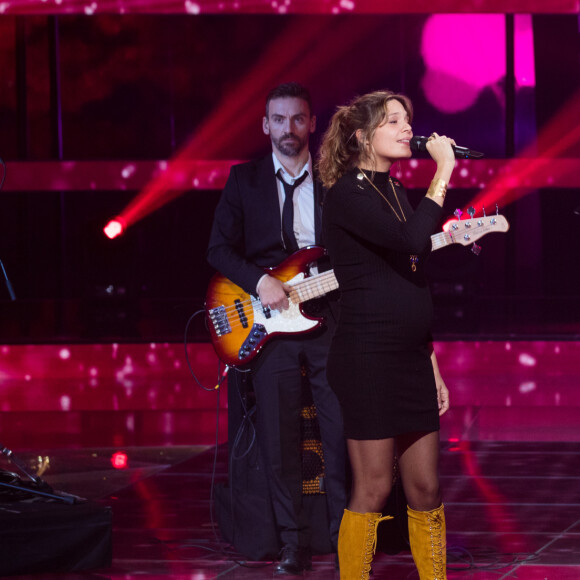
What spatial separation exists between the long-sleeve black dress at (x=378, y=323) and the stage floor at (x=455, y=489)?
3.07ft

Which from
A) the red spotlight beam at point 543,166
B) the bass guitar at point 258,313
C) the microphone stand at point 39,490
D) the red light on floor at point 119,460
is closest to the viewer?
the microphone stand at point 39,490

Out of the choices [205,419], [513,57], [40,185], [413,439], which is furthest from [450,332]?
[413,439]

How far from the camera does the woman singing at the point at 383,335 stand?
7.06 ft

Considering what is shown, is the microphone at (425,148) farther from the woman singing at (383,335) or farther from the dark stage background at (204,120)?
the dark stage background at (204,120)

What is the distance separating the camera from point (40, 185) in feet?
32.1

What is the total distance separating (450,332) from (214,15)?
471cm

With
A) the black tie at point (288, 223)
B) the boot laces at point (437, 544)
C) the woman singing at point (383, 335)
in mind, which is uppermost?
the black tie at point (288, 223)

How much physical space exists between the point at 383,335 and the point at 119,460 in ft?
9.74

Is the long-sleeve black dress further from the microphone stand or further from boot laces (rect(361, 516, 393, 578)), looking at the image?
the microphone stand

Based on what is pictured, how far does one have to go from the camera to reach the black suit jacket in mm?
3133

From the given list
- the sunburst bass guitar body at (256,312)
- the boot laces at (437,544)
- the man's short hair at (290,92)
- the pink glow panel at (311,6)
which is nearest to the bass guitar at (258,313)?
the sunburst bass guitar body at (256,312)

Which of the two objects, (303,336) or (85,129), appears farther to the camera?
(85,129)

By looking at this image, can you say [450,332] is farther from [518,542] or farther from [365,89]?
[518,542]

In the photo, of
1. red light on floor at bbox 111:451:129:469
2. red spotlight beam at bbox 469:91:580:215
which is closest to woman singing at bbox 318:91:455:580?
red light on floor at bbox 111:451:129:469
